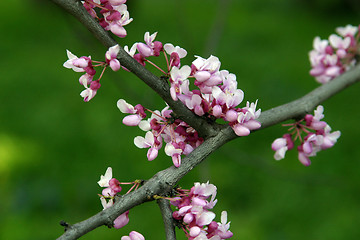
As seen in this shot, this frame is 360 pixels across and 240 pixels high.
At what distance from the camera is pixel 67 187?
3.00 m

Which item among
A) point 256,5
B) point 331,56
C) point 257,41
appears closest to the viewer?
point 331,56

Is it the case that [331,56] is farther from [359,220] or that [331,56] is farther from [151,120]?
[359,220]

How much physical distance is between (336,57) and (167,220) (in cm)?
100

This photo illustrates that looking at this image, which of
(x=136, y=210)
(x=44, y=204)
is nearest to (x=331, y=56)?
(x=136, y=210)

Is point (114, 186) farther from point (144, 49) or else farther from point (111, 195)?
point (144, 49)

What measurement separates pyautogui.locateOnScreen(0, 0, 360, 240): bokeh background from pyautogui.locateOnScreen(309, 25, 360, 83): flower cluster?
1.79 feet

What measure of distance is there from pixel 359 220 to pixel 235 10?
22.3 feet

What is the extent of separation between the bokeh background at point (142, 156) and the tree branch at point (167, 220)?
1.10 meters

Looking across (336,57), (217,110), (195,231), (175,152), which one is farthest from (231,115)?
(336,57)

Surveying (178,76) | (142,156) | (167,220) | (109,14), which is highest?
(109,14)

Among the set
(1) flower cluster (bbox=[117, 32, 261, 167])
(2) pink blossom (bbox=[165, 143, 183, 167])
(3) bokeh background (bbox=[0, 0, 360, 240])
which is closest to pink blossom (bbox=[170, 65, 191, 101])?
(1) flower cluster (bbox=[117, 32, 261, 167])

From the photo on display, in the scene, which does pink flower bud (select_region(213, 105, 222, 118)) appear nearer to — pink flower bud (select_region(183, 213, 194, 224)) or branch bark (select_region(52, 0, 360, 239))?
branch bark (select_region(52, 0, 360, 239))

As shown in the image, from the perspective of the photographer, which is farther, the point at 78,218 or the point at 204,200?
the point at 78,218

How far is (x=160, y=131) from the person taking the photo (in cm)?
89
